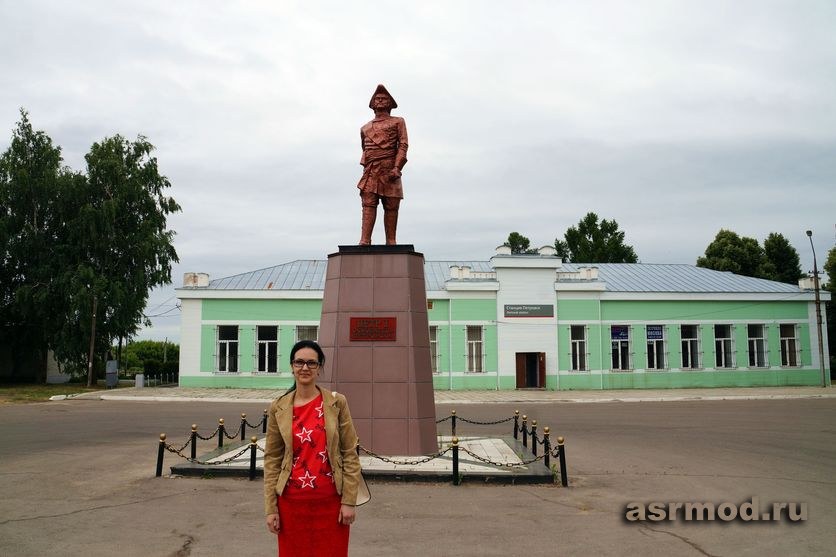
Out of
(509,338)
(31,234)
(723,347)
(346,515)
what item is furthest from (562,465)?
(31,234)

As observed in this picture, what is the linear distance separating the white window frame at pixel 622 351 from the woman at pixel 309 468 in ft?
100

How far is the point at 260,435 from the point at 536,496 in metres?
7.77

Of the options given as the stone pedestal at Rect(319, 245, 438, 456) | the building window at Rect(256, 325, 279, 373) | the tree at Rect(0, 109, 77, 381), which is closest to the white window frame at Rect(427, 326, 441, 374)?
the building window at Rect(256, 325, 279, 373)

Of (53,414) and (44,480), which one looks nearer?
(44,480)

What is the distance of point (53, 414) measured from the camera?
61.6 feet

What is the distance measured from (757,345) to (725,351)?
1962 millimetres

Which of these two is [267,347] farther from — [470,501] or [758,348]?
[758,348]

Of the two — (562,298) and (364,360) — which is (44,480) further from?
(562,298)

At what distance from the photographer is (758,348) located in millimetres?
33750

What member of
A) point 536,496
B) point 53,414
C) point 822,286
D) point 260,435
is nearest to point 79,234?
point 53,414

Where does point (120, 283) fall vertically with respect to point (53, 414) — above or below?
above

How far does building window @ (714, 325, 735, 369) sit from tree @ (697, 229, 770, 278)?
15403 mm

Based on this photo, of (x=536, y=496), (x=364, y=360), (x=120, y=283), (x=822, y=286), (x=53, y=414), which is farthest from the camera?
(x=822, y=286)

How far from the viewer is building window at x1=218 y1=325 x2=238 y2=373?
104 feet
